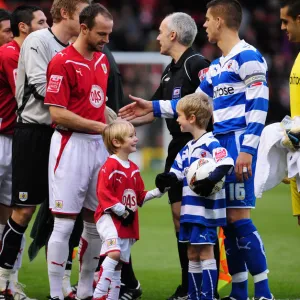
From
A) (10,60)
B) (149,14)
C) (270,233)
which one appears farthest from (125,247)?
(149,14)

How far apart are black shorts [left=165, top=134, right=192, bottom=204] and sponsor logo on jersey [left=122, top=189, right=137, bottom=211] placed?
84 cm

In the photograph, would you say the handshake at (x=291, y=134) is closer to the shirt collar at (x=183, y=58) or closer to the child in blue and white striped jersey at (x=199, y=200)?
the child in blue and white striped jersey at (x=199, y=200)

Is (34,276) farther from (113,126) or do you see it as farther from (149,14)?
(149,14)

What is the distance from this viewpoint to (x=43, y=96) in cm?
780

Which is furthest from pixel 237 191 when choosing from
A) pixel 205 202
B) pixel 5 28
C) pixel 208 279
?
pixel 5 28

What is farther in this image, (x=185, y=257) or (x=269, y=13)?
(x=269, y=13)

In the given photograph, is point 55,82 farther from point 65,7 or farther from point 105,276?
point 105,276

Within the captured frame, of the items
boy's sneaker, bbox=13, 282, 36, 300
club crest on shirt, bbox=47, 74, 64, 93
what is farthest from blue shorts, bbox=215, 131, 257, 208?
boy's sneaker, bbox=13, 282, 36, 300

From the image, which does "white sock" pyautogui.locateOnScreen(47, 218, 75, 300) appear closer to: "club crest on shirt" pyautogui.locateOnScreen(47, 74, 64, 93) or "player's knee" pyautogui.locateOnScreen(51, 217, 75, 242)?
"player's knee" pyautogui.locateOnScreen(51, 217, 75, 242)

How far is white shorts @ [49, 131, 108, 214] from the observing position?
750cm

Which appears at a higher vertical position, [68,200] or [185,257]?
[68,200]

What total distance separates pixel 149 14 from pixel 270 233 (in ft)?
46.9

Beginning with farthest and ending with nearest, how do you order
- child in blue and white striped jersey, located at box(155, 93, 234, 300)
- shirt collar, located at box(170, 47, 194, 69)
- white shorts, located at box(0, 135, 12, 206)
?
white shorts, located at box(0, 135, 12, 206)
shirt collar, located at box(170, 47, 194, 69)
child in blue and white striped jersey, located at box(155, 93, 234, 300)

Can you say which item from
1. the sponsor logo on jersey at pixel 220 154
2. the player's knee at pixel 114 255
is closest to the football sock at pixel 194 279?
the player's knee at pixel 114 255
